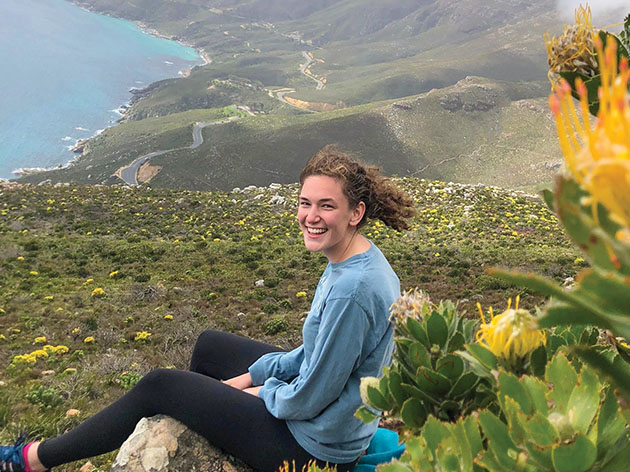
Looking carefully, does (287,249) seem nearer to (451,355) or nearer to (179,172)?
(451,355)

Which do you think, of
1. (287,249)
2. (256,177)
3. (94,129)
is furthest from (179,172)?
(287,249)

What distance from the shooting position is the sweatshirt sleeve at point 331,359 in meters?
1.87

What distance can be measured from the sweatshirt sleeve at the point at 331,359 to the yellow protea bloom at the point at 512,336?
116 centimetres

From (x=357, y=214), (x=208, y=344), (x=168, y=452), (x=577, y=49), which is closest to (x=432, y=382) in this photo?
(x=577, y=49)

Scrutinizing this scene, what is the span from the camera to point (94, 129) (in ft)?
263

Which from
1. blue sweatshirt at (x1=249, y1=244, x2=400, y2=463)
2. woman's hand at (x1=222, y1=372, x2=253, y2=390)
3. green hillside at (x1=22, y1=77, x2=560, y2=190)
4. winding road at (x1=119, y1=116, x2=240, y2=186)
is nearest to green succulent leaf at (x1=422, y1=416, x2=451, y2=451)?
blue sweatshirt at (x1=249, y1=244, x2=400, y2=463)

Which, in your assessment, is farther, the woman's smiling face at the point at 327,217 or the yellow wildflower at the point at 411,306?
the woman's smiling face at the point at 327,217

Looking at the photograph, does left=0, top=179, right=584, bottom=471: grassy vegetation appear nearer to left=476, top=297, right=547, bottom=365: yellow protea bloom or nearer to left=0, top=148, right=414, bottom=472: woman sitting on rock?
left=0, top=148, right=414, bottom=472: woman sitting on rock

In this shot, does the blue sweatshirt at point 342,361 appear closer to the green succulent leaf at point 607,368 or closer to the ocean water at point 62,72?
the green succulent leaf at point 607,368

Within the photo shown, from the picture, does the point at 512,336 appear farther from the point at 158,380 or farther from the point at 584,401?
the point at 158,380

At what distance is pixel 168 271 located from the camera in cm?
1235

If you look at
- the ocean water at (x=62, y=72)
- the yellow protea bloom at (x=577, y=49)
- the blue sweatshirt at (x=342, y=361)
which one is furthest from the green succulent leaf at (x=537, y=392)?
the ocean water at (x=62, y=72)

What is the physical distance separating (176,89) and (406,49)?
89.3 m

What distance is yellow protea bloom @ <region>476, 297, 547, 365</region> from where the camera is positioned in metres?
0.70
